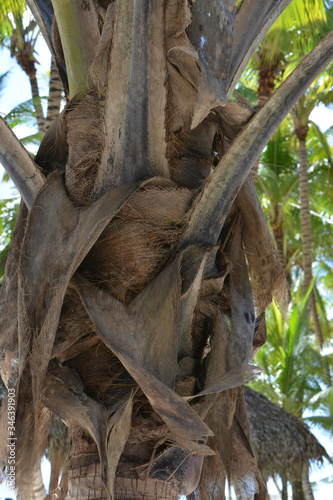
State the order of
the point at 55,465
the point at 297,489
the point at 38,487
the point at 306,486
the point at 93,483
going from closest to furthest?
the point at 93,483 < the point at 38,487 < the point at 55,465 < the point at 306,486 < the point at 297,489

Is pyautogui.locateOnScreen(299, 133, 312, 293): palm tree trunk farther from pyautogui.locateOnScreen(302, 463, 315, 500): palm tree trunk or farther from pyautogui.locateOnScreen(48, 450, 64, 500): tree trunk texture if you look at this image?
pyautogui.locateOnScreen(48, 450, 64, 500): tree trunk texture

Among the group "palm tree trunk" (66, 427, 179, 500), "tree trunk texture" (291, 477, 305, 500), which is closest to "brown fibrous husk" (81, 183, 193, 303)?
"palm tree trunk" (66, 427, 179, 500)

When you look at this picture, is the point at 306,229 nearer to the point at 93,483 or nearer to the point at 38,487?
the point at 38,487

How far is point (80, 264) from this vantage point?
2.34 m

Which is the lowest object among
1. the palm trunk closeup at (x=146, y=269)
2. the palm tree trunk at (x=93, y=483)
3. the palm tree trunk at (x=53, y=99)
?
the palm tree trunk at (x=93, y=483)

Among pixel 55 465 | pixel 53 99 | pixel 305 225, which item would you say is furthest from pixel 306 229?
pixel 55 465

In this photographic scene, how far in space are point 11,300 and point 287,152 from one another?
1801 centimetres

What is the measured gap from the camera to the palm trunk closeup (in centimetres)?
212

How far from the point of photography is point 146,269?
2305 millimetres

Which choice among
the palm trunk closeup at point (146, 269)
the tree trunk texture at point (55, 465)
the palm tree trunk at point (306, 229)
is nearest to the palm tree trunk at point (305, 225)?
the palm tree trunk at point (306, 229)

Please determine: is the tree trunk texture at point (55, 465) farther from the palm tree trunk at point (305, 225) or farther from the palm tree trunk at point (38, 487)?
the palm tree trunk at point (305, 225)

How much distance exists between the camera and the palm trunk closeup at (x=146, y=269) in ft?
6.97

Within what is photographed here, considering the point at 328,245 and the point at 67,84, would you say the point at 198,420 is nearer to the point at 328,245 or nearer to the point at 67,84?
the point at 67,84

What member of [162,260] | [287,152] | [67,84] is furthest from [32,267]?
[287,152]
